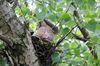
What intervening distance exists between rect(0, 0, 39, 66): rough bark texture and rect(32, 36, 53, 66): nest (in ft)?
0.14

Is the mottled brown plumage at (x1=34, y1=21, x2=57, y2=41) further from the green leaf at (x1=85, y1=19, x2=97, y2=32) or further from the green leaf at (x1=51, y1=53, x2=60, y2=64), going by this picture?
the green leaf at (x1=85, y1=19, x2=97, y2=32)

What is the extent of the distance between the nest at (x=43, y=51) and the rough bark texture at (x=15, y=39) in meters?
0.04

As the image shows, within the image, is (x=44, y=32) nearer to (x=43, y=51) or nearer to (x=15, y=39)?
(x=43, y=51)

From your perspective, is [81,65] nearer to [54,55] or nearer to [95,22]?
[54,55]

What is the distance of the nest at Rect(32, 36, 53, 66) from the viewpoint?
4.01ft

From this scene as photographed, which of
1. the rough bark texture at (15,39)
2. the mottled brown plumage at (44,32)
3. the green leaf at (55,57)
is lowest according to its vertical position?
the green leaf at (55,57)

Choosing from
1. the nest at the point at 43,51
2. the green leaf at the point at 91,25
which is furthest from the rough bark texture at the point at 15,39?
the green leaf at the point at 91,25

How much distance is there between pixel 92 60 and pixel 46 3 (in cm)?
38

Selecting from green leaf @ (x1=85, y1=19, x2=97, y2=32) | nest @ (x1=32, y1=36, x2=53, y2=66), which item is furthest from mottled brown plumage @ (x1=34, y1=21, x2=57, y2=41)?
green leaf @ (x1=85, y1=19, x2=97, y2=32)

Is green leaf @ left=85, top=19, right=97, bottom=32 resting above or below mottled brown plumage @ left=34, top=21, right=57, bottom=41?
below

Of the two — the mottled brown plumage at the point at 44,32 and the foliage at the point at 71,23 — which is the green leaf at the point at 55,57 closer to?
the foliage at the point at 71,23

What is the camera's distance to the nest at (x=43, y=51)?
1.22 metres

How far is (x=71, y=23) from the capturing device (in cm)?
121

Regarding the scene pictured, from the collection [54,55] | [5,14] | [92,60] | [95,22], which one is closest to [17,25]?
[5,14]
